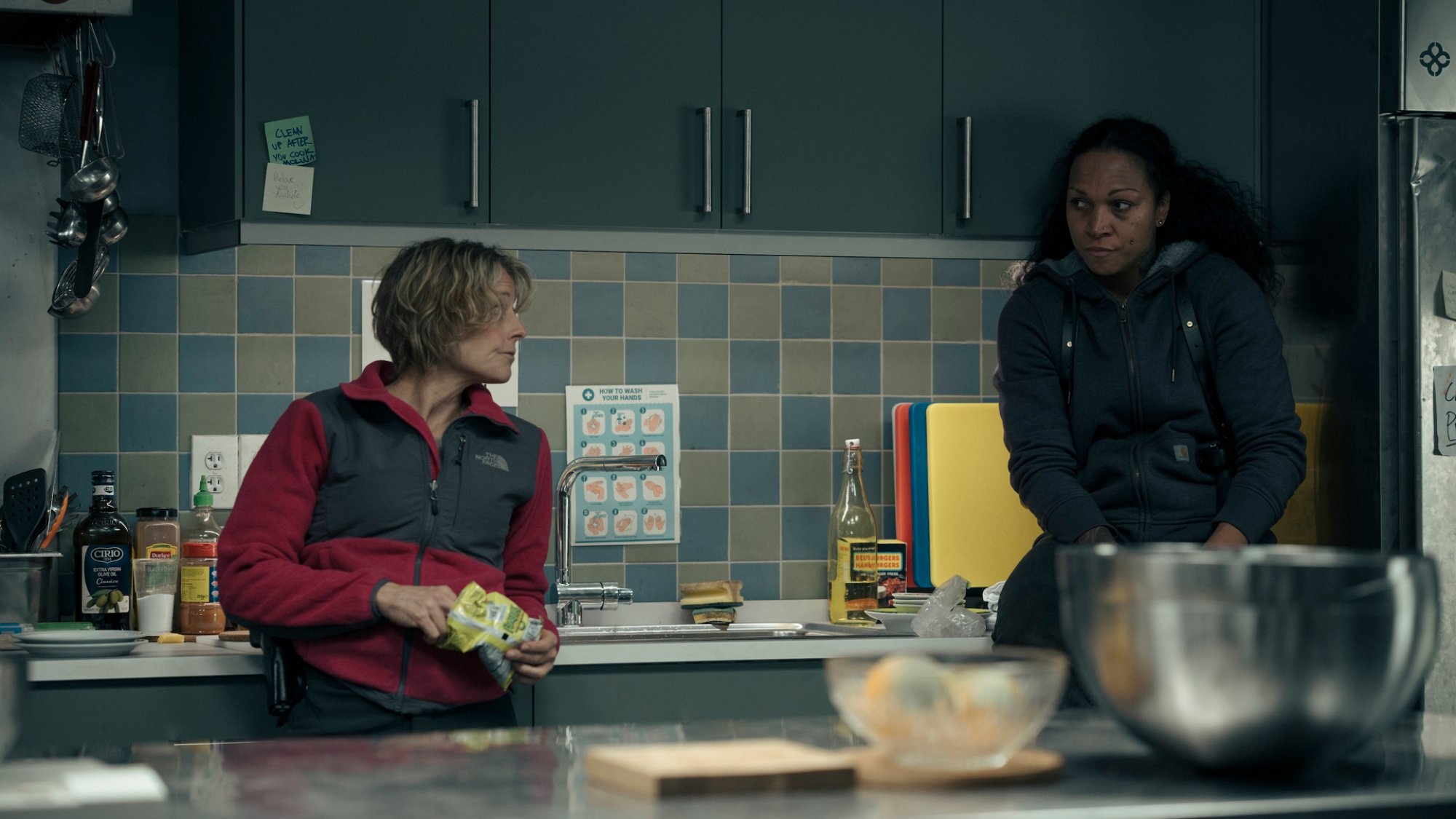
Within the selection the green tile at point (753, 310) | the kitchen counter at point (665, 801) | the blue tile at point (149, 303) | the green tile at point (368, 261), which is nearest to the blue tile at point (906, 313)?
the green tile at point (753, 310)

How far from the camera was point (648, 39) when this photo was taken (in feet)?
8.97

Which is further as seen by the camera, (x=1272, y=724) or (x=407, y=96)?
(x=407, y=96)

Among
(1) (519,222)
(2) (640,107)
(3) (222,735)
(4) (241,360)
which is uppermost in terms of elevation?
(2) (640,107)

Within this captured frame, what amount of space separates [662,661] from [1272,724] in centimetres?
163

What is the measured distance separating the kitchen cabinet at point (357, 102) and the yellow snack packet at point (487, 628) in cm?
83

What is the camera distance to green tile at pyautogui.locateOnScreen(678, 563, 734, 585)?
3.03 metres

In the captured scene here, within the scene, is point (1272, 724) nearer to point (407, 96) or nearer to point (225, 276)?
point (407, 96)

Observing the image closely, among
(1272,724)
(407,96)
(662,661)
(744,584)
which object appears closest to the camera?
(1272,724)

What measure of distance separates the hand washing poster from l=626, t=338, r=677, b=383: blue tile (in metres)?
0.02

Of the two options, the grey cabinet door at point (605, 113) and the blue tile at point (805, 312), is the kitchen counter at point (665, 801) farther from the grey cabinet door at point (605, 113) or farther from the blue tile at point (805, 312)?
the blue tile at point (805, 312)

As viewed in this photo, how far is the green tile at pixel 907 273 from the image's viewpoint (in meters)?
3.12

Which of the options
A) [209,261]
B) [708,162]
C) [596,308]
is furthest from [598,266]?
[209,261]

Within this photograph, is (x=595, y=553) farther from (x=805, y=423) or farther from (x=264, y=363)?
(x=264, y=363)

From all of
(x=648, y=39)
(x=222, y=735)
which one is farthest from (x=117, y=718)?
(x=648, y=39)
